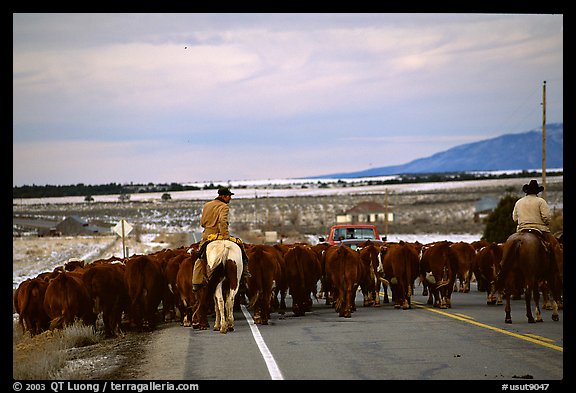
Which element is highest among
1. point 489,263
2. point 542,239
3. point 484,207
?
point 542,239

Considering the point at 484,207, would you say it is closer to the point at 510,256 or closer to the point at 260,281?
the point at 510,256

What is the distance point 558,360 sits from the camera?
1229 cm

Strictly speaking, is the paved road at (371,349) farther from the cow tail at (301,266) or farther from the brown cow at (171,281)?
the cow tail at (301,266)

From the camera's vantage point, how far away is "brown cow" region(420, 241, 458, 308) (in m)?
Answer: 21.1

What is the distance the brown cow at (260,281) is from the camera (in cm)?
1797

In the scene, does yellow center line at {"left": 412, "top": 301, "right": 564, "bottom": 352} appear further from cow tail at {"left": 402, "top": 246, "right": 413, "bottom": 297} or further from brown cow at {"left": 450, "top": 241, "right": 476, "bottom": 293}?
brown cow at {"left": 450, "top": 241, "right": 476, "bottom": 293}

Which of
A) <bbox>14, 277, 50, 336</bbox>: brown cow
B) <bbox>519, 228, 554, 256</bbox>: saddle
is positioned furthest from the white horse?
<bbox>519, 228, 554, 256</bbox>: saddle

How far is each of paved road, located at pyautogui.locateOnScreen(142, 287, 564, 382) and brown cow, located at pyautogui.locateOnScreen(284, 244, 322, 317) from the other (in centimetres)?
78

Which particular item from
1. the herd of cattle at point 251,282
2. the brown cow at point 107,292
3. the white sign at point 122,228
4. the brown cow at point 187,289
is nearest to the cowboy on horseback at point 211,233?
the herd of cattle at point 251,282

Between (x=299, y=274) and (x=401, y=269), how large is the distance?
245cm

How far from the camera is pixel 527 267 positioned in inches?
684

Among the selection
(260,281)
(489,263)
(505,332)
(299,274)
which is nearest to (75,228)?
(489,263)

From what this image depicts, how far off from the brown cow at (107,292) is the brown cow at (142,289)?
9.8 inches
